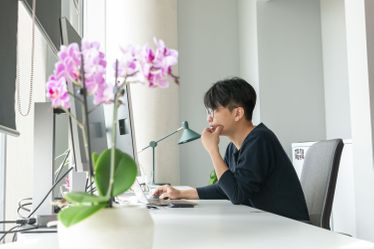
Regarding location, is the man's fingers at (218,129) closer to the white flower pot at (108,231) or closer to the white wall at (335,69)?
the white flower pot at (108,231)

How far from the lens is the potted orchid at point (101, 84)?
56cm

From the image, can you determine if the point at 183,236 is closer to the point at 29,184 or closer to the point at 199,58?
the point at 29,184

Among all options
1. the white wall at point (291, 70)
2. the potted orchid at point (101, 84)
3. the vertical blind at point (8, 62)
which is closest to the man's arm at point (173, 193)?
the vertical blind at point (8, 62)

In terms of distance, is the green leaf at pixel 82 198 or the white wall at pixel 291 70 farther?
the white wall at pixel 291 70

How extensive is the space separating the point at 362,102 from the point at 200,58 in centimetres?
174

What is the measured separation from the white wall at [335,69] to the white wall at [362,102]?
0.96 metres

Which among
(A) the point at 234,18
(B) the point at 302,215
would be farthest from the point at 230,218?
(A) the point at 234,18

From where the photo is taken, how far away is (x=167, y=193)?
1.85 meters

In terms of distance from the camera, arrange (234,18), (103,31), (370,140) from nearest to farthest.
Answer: (370,140) → (103,31) → (234,18)

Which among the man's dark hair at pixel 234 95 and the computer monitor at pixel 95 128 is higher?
the man's dark hair at pixel 234 95

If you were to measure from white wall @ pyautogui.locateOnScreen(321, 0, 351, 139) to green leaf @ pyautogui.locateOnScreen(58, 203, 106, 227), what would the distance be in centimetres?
336

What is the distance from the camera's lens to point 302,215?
62.7 inches

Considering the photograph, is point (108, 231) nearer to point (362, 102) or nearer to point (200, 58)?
point (362, 102)

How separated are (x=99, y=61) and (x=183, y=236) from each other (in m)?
0.51
